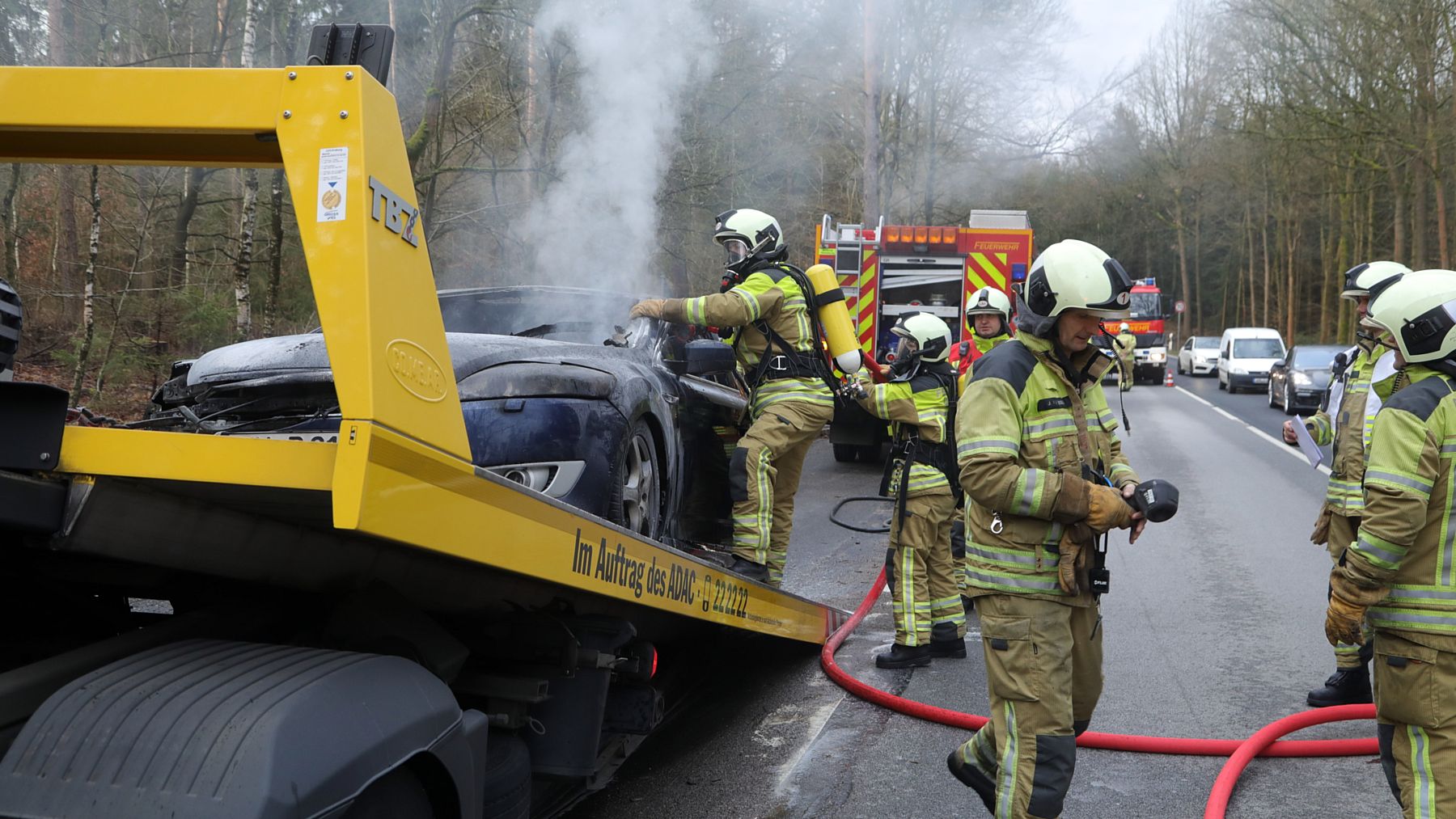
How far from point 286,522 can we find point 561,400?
5.45 feet

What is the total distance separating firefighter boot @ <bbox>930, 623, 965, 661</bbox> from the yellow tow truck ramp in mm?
3245

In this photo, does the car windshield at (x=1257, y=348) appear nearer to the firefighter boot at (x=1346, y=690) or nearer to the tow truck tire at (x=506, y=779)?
the firefighter boot at (x=1346, y=690)

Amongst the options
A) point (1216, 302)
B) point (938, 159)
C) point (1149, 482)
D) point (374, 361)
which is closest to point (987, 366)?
point (1149, 482)

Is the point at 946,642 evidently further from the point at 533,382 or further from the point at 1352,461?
the point at 533,382

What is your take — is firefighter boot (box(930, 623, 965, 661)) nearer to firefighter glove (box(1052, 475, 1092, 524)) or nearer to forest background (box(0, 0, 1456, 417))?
firefighter glove (box(1052, 475, 1092, 524))

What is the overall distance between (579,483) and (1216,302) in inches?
2484

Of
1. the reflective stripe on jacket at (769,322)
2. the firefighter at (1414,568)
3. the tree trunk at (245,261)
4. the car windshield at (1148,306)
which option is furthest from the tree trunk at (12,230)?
the car windshield at (1148,306)

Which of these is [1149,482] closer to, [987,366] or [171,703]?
[987,366]

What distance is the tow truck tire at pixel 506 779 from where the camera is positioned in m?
2.73

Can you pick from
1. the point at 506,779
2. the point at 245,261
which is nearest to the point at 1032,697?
the point at 506,779

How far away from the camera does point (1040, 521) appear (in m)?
3.14

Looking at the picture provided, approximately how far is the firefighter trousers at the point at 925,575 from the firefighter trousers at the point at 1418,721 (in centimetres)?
259

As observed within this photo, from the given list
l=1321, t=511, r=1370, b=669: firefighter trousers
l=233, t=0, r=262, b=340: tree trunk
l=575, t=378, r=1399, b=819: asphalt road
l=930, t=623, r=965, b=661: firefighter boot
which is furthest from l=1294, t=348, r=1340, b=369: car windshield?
l=233, t=0, r=262, b=340: tree trunk

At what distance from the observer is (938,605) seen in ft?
19.1
